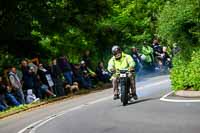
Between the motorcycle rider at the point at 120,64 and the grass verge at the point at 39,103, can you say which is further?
the grass verge at the point at 39,103

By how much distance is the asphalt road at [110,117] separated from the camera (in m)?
14.4

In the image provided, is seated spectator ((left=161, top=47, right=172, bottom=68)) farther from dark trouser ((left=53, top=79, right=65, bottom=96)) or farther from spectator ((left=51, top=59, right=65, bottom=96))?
dark trouser ((left=53, top=79, right=65, bottom=96))

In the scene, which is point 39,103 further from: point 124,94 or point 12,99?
point 124,94

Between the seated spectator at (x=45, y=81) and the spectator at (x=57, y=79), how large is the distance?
329mm

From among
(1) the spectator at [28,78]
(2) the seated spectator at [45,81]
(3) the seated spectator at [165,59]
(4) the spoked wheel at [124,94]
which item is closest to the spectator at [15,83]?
(1) the spectator at [28,78]

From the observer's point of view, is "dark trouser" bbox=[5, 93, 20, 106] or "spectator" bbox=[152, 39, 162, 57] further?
"spectator" bbox=[152, 39, 162, 57]

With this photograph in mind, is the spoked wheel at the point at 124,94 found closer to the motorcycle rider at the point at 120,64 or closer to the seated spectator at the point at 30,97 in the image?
the motorcycle rider at the point at 120,64

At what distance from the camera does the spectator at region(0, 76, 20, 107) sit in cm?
2233

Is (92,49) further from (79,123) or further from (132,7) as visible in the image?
(79,123)

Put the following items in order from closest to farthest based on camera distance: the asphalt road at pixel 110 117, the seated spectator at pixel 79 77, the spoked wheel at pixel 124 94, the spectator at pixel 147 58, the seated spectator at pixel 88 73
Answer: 1. the asphalt road at pixel 110 117
2. the spoked wheel at pixel 124 94
3. the seated spectator at pixel 79 77
4. the seated spectator at pixel 88 73
5. the spectator at pixel 147 58

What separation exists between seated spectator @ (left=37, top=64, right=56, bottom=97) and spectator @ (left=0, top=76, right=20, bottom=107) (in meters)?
1.94

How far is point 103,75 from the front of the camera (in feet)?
95.7

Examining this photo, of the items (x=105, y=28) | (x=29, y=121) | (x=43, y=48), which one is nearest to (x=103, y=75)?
(x=43, y=48)

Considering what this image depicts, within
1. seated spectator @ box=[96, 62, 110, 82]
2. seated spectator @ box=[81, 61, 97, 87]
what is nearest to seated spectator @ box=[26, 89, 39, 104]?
seated spectator @ box=[81, 61, 97, 87]
